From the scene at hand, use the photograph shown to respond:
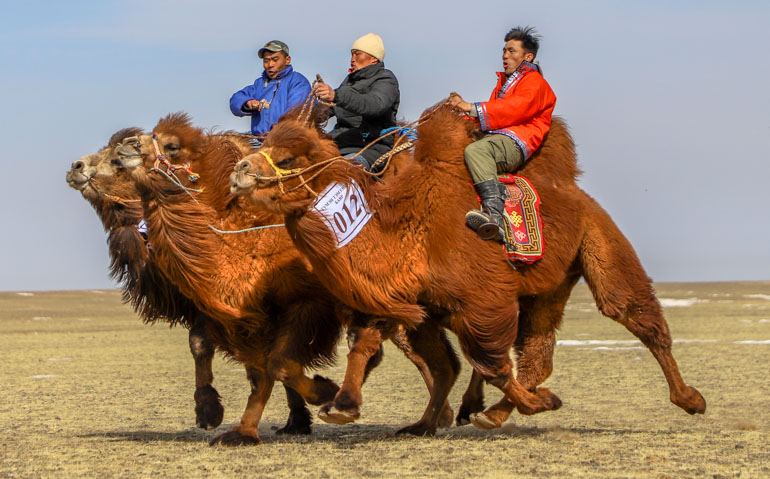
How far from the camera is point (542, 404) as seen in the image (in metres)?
9.59

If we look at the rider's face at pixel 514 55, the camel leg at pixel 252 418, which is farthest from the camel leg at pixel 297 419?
the rider's face at pixel 514 55

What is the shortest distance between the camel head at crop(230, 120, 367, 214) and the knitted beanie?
148 cm

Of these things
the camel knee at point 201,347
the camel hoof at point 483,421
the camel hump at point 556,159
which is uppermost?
the camel hump at point 556,159

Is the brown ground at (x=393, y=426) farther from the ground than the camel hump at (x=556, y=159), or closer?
closer

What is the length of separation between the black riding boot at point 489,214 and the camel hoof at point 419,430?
1.72 meters

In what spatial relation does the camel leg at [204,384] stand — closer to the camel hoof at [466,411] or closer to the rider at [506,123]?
the camel hoof at [466,411]

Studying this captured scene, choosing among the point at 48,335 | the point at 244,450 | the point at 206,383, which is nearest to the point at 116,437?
the point at 206,383

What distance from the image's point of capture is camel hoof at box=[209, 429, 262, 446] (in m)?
9.00

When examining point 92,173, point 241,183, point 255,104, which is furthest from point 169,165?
point 255,104

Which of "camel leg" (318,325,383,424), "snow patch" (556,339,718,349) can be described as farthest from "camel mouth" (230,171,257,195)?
"snow patch" (556,339,718,349)

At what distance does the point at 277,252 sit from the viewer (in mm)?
9133

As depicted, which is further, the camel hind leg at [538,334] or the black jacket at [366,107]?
the camel hind leg at [538,334]

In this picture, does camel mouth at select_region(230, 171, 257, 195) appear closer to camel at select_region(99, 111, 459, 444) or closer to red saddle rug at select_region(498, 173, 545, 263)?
camel at select_region(99, 111, 459, 444)

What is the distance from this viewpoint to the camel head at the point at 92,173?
924 centimetres
